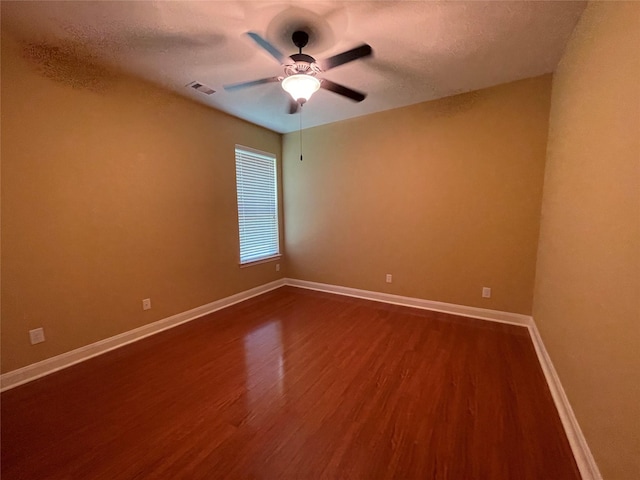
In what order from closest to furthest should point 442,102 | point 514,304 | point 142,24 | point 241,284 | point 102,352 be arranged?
point 142,24, point 102,352, point 514,304, point 442,102, point 241,284

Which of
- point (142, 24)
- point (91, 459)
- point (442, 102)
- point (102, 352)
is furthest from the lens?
point (442, 102)

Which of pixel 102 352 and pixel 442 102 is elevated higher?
pixel 442 102

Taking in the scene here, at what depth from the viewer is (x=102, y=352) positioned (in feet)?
7.84

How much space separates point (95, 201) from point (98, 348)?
53.8 inches

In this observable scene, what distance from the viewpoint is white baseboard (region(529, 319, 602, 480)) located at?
4.08 feet

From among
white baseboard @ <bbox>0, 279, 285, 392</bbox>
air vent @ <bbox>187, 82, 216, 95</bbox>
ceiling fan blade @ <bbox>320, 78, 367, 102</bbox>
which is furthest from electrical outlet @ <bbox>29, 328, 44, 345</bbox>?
ceiling fan blade @ <bbox>320, 78, 367, 102</bbox>

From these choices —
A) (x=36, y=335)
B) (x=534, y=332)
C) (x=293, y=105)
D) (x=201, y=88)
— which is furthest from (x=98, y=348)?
(x=534, y=332)

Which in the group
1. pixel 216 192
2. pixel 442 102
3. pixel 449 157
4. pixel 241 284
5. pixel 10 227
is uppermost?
pixel 442 102

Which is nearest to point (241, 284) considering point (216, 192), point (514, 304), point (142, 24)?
point (216, 192)

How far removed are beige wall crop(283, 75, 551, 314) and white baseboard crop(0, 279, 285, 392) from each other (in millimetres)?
1768

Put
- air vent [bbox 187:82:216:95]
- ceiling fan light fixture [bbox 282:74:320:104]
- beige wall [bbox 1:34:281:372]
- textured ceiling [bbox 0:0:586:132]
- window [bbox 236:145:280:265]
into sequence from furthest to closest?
window [bbox 236:145:280:265]
air vent [bbox 187:82:216:95]
beige wall [bbox 1:34:281:372]
ceiling fan light fixture [bbox 282:74:320:104]
textured ceiling [bbox 0:0:586:132]

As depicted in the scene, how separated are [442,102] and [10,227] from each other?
4.24m

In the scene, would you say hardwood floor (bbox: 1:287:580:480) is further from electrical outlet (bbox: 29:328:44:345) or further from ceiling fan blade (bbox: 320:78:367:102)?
ceiling fan blade (bbox: 320:78:367:102)

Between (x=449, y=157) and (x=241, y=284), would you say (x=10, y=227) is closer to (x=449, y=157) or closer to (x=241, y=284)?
(x=241, y=284)
